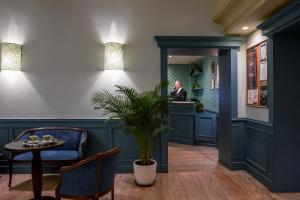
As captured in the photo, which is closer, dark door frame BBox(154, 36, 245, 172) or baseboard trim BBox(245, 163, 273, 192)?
baseboard trim BBox(245, 163, 273, 192)

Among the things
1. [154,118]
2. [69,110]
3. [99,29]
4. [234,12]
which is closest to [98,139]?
[69,110]

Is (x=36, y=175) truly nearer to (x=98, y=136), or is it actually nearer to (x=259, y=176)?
(x=98, y=136)

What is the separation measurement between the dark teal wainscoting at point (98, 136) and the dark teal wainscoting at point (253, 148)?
1272 mm

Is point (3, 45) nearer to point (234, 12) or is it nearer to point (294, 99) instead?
point (234, 12)

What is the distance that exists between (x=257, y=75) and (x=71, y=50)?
3042mm

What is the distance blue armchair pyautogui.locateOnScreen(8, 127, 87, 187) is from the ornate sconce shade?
1.14m

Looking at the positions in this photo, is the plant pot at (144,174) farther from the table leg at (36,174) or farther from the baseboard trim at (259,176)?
the baseboard trim at (259,176)

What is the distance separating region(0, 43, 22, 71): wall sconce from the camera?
149 inches

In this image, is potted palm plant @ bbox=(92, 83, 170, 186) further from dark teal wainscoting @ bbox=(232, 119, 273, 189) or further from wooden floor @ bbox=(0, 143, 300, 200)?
dark teal wainscoting @ bbox=(232, 119, 273, 189)

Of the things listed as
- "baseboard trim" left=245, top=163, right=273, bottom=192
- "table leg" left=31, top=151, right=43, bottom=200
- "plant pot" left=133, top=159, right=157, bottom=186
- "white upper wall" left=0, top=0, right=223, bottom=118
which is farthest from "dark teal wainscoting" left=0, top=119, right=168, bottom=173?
"baseboard trim" left=245, top=163, right=273, bottom=192

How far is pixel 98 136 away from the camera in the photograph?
4000 mm

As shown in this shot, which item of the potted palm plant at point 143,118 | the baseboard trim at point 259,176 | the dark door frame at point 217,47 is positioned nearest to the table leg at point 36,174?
the potted palm plant at point 143,118

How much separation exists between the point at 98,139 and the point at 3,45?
6.99 feet

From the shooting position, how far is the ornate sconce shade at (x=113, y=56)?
3.88m
